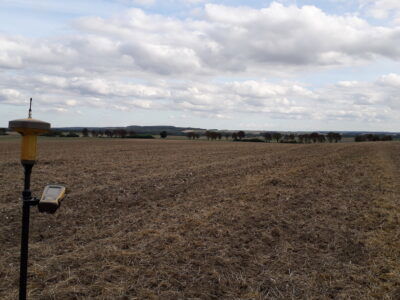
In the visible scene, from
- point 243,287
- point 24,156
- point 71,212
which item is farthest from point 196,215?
point 24,156

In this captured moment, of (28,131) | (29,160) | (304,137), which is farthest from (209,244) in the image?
(304,137)

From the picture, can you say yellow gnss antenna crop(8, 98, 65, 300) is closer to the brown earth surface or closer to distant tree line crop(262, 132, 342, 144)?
the brown earth surface

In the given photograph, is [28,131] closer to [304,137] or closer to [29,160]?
[29,160]

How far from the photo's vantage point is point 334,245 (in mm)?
6902

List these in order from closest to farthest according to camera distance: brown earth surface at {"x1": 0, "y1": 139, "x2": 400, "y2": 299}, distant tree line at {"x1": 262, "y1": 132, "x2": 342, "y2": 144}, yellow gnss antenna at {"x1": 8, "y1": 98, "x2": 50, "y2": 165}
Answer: yellow gnss antenna at {"x1": 8, "y1": 98, "x2": 50, "y2": 165}
brown earth surface at {"x1": 0, "y1": 139, "x2": 400, "y2": 299}
distant tree line at {"x1": 262, "y1": 132, "x2": 342, "y2": 144}

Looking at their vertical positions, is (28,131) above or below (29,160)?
above

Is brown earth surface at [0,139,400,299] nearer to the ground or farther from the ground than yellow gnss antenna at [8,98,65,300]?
nearer to the ground

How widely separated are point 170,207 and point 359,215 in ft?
14.8

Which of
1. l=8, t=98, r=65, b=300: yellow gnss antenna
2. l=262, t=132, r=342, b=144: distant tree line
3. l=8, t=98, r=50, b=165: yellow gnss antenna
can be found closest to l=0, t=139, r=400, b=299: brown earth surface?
l=8, t=98, r=65, b=300: yellow gnss antenna

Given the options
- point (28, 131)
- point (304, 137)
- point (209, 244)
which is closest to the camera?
point (28, 131)

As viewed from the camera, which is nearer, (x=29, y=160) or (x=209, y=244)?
(x=29, y=160)

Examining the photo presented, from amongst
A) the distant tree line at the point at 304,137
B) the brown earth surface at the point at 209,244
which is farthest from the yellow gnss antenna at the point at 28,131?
the distant tree line at the point at 304,137

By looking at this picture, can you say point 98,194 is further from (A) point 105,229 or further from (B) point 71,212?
(A) point 105,229

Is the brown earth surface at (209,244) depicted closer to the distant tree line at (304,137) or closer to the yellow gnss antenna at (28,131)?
the yellow gnss antenna at (28,131)
